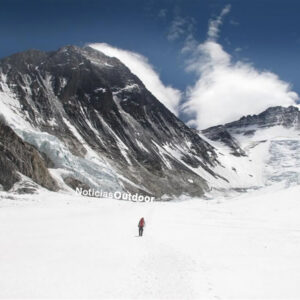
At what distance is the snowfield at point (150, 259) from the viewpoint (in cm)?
1216

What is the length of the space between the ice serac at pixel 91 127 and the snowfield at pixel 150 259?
2152 inches

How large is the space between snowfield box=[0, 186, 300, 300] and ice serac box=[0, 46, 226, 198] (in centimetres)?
A: 5466

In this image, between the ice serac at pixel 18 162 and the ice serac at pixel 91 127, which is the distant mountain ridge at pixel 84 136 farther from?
the ice serac at pixel 18 162

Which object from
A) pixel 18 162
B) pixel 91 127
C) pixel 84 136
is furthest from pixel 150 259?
pixel 91 127

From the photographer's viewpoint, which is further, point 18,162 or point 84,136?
point 84,136

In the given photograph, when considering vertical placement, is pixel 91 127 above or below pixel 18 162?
above

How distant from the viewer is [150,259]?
16.8 meters

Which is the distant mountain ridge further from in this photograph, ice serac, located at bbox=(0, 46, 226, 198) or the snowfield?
the snowfield

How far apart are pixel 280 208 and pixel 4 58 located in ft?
522

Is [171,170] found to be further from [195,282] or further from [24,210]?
[195,282]

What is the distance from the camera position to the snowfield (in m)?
12.2

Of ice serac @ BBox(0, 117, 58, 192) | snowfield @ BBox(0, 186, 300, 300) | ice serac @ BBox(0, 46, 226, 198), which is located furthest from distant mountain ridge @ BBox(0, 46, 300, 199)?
snowfield @ BBox(0, 186, 300, 300)

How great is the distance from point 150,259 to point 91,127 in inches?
5085

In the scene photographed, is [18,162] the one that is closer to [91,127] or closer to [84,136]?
[84,136]
